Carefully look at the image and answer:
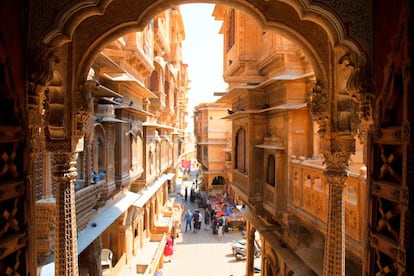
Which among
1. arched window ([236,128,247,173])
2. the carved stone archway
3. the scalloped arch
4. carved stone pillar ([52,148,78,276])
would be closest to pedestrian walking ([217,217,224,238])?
arched window ([236,128,247,173])

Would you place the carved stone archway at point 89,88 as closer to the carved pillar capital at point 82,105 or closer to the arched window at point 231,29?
the carved pillar capital at point 82,105

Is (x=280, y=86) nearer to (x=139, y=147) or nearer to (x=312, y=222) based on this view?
(x=312, y=222)

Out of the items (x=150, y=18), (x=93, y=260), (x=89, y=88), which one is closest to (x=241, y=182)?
(x=93, y=260)

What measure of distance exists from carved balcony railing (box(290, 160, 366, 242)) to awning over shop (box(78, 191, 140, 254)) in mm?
5133

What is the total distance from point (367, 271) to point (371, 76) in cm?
188

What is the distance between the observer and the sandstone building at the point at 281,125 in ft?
7.82

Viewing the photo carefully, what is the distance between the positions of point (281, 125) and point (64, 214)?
258 inches

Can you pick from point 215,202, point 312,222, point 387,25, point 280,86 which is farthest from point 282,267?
point 215,202

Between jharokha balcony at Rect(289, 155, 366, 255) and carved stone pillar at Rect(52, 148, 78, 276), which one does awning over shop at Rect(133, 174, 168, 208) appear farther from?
carved stone pillar at Rect(52, 148, 78, 276)

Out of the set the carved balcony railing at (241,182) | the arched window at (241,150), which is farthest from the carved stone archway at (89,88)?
the arched window at (241,150)

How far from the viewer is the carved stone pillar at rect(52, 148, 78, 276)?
14.0 ft

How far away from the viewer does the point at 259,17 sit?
4.03 meters

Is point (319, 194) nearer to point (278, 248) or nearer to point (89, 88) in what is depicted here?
point (278, 248)

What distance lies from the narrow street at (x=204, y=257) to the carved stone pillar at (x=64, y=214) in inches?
432
